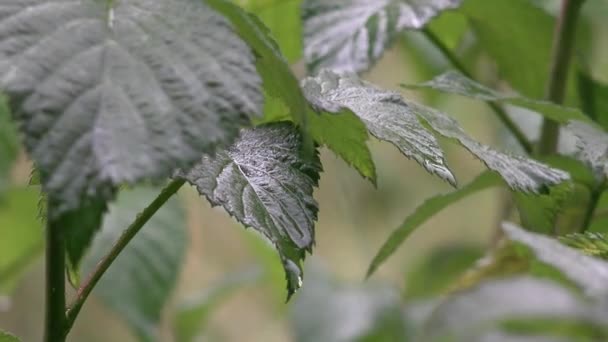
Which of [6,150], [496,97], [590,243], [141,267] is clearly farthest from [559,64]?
[6,150]

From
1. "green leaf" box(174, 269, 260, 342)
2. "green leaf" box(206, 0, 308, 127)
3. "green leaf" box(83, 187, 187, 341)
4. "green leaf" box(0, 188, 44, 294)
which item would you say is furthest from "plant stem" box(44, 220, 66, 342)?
"green leaf" box(174, 269, 260, 342)

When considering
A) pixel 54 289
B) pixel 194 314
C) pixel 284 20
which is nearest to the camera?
pixel 54 289

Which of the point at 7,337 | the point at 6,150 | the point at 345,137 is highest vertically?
the point at 345,137

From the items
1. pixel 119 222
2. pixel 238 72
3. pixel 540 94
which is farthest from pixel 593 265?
pixel 119 222

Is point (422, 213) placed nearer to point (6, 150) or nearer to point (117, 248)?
point (117, 248)

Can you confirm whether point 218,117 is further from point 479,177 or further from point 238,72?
point 479,177

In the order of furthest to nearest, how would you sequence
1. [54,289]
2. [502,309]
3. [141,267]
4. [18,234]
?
[18,234], [141,267], [54,289], [502,309]
